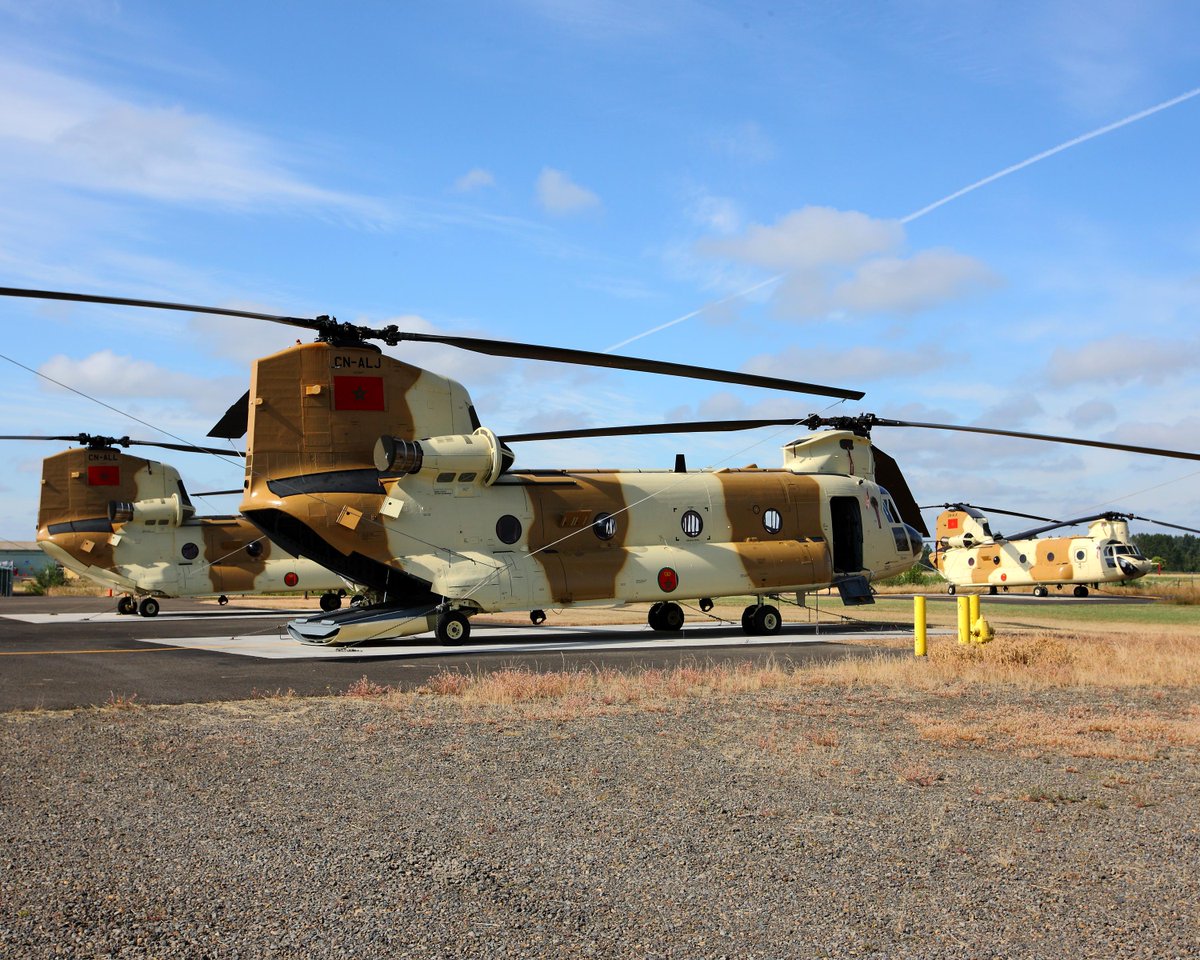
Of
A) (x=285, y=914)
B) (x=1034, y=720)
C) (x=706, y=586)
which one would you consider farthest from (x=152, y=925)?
(x=706, y=586)

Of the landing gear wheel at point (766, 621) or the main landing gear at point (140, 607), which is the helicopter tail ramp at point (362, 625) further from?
the main landing gear at point (140, 607)

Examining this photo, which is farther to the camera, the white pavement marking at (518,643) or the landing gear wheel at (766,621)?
the landing gear wheel at (766,621)

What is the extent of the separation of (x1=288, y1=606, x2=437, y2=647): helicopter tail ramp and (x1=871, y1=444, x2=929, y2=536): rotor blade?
1345 cm

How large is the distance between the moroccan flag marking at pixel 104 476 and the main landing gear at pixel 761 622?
22.3 meters

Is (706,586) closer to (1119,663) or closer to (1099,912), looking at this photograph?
(1119,663)

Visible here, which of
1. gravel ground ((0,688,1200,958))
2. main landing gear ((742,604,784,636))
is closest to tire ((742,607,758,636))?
main landing gear ((742,604,784,636))

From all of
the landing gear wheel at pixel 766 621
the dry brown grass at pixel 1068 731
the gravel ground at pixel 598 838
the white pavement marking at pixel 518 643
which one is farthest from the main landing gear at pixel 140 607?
the dry brown grass at pixel 1068 731

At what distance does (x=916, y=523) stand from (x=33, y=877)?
25296 millimetres

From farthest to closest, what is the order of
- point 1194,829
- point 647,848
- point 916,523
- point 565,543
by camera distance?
1. point 916,523
2. point 565,543
3. point 1194,829
4. point 647,848

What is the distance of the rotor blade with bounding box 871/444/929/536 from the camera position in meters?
27.8

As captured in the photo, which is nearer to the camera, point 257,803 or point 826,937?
point 826,937

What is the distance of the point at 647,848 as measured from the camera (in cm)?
591

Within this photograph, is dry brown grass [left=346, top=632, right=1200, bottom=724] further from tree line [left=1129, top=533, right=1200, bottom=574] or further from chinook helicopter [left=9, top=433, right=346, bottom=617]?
tree line [left=1129, top=533, right=1200, bottom=574]

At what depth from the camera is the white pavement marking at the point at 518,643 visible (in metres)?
19.8
